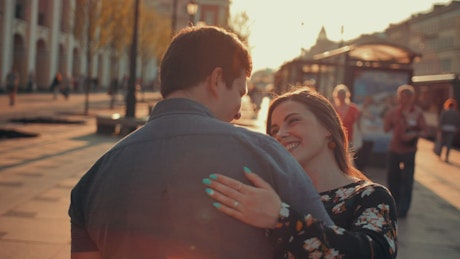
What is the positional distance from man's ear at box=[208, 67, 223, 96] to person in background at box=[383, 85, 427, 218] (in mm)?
6722

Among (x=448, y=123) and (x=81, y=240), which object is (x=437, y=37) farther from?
(x=81, y=240)

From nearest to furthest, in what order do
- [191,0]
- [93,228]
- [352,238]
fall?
[93,228] < [352,238] < [191,0]

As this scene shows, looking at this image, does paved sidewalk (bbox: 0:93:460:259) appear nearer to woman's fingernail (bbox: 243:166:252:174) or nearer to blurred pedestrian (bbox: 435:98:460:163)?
blurred pedestrian (bbox: 435:98:460:163)

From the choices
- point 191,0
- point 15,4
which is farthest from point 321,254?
point 15,4

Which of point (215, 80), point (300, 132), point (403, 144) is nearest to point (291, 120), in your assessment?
point (300, 132)

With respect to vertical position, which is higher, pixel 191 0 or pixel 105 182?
pixel 191 0

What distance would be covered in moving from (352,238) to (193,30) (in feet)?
2.61

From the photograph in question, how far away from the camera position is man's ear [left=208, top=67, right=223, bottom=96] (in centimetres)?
171

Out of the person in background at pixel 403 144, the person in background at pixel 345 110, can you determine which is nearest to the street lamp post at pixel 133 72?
the person in background at pixel 345 110

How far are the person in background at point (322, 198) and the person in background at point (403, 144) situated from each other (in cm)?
572

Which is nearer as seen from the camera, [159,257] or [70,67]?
[159,257]

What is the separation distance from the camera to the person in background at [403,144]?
815cm

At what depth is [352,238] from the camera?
1.89 metres

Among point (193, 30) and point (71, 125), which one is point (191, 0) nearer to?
point (71, 125)
